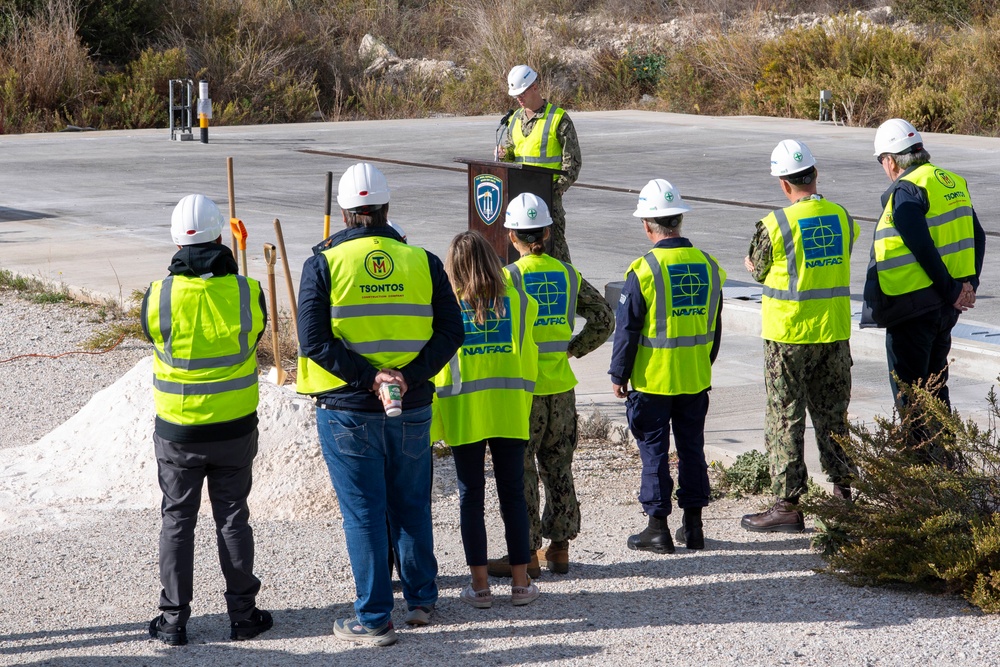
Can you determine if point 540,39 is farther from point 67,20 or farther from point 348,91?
point 67,20

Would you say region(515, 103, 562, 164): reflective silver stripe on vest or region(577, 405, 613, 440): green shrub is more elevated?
region(515, 103, 562, 164): reflective silver stripe on vest

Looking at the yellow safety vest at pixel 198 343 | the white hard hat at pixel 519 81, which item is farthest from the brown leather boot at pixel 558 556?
the white hard hat at pixel 519 81

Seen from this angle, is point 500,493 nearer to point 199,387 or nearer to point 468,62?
point 199,387

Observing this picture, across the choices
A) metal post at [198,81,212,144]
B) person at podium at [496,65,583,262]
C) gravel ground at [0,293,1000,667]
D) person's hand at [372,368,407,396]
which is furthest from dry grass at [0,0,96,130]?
person's hand at [372,368,407,396]

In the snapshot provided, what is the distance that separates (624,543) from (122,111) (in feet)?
81.8

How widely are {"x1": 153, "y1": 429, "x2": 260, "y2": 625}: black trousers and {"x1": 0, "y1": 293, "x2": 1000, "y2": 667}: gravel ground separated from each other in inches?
7.1

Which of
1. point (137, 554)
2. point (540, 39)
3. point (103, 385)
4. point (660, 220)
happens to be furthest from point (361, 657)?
point (540, 39)

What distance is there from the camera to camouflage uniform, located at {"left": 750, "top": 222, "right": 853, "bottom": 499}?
6.01 metres

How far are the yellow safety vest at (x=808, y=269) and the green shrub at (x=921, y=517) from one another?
0.65 m

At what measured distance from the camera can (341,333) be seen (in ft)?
15.0

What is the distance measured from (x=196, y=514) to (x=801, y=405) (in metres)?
2.90

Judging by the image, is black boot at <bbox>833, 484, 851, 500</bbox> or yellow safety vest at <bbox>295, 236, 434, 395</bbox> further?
black boot at <bbox>833, 484, 851, 500</bbox>

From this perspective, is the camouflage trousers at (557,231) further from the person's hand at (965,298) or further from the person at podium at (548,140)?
the person's hand at (965,298)

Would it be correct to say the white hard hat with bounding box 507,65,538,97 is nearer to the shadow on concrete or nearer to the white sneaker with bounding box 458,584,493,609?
the white sneaker with bounding box 458,584,493,609
